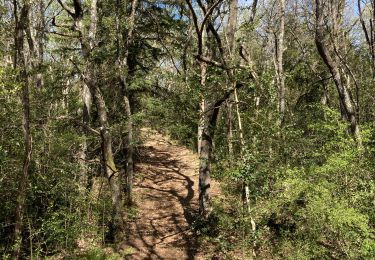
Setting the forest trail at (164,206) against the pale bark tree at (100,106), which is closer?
the pale bark tree at (100,106)

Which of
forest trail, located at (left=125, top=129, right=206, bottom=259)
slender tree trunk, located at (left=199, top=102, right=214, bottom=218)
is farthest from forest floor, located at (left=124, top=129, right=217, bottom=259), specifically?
slender tree trunk, located at (left=199, top=102, right=214, bottom=218)

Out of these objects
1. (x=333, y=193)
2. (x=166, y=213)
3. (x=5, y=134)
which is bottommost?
(x=166, y=213)

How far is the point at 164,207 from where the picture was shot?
14.3 meters

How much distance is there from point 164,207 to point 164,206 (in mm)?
96

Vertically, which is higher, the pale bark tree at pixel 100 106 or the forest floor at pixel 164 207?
the pale bark tree at pixel 100 106

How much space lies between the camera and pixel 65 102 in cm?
1327

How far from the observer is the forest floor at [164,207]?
11203 mm

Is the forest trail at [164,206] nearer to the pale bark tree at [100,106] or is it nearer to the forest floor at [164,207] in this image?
the forest floor at [164,207]

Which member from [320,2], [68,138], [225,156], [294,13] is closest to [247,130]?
[225,156]

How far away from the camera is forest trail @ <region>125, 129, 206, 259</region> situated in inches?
442

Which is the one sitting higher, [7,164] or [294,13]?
[294,13]

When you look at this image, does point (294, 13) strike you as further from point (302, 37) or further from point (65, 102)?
point (65, 102)

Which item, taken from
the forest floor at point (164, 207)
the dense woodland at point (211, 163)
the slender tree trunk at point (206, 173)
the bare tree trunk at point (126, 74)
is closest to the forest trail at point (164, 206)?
the forest floor at point (164, 207)

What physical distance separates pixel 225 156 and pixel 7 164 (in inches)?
211
